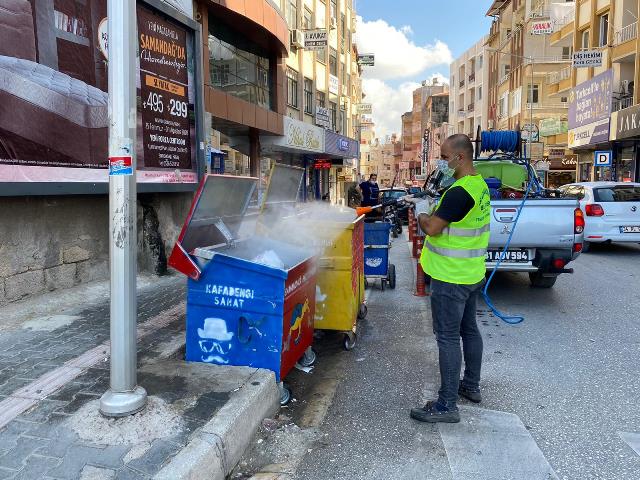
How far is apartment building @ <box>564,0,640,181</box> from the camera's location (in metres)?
21.0

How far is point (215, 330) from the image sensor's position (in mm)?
3732

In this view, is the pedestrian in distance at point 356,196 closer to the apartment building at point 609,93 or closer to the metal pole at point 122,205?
the metal pole at point 122,205

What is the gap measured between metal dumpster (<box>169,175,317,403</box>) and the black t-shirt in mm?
1165

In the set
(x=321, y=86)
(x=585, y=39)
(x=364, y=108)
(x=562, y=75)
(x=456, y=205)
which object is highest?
(x=364, y=108)

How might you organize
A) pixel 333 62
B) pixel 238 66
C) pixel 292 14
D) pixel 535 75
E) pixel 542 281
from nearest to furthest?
pixel 542 281
pixel 238 66
pixel 292 14
pixel 333 62
pixel 535 75

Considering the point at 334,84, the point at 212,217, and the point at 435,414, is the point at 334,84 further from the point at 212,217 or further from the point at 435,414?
the point at 435,414

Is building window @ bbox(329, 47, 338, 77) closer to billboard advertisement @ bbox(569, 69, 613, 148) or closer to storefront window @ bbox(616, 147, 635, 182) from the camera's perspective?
billboard advertisement @ bbox(569, 69, 613, 148)

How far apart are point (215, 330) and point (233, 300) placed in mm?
301

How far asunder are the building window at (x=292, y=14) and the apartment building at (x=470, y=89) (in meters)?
36.0

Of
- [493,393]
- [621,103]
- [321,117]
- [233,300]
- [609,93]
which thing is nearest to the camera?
[233,300]

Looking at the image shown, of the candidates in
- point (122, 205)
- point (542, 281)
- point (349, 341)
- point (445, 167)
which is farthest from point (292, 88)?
point (122, 205)

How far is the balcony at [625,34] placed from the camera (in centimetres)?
2139

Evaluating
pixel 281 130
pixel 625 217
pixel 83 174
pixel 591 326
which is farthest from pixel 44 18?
pixel 281 130

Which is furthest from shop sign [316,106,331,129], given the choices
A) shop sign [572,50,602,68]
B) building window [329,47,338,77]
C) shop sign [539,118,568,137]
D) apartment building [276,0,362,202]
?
shop sign [539,118,568,137]
